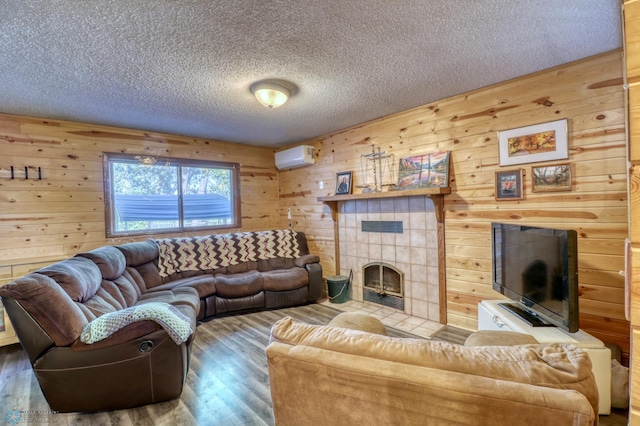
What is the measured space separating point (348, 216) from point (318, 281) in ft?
3.43

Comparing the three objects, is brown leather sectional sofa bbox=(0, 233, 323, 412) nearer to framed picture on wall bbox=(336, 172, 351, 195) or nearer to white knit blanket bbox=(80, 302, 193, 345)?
white knit blanket bbox=(80, 302, 193, 345)

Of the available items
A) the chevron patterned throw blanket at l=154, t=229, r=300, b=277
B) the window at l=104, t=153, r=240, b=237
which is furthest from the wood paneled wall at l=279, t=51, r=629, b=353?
the window at l=104, t=153, r=240, b=237

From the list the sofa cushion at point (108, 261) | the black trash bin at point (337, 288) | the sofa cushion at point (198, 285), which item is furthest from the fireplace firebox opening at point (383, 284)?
the sofa cushion at point (108, 261)

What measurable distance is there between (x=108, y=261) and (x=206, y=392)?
162cm

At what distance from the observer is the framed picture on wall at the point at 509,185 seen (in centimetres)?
264

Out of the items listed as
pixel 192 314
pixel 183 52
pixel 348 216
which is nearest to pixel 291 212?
pixel 348 216

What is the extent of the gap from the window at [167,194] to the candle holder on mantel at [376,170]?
225cm

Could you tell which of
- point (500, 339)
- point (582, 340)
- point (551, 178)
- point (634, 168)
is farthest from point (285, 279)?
point (634, 168)

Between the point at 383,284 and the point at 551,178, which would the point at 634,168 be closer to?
the point at 551,178

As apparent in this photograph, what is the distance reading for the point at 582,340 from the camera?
180cm

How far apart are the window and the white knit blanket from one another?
2.33m

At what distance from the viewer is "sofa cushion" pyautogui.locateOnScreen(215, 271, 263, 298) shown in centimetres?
368

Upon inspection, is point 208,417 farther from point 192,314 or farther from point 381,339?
point 381,339

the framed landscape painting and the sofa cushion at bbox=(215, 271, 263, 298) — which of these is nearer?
the framed landscape painting
